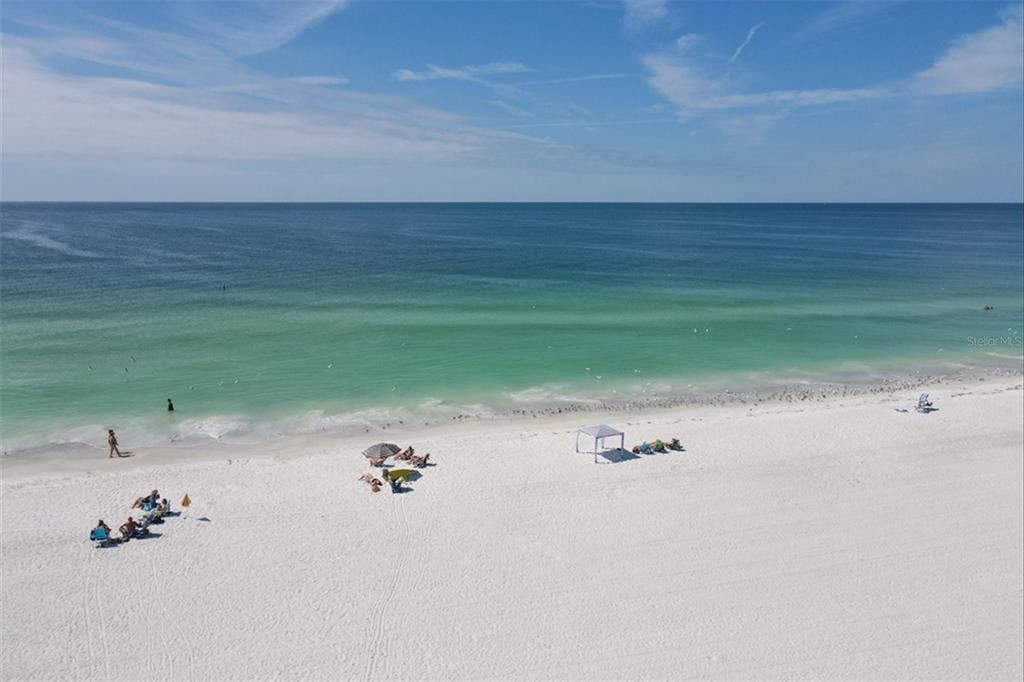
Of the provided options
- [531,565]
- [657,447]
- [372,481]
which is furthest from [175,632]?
[657,447]

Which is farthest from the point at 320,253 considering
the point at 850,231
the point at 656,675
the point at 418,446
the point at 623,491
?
the point at 850,231

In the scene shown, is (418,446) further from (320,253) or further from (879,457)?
(320,253)

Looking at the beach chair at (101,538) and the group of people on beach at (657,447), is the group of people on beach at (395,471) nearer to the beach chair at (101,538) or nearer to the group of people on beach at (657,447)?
the beach chair at (101,538)

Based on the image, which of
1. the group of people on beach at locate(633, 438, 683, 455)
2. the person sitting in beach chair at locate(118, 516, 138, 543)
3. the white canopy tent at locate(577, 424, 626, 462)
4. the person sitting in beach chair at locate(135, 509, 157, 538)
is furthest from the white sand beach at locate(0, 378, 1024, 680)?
the white canopy tent at locate(577, 424, 626, 462)

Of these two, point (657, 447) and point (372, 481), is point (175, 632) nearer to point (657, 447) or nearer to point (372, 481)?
point (372, 481)

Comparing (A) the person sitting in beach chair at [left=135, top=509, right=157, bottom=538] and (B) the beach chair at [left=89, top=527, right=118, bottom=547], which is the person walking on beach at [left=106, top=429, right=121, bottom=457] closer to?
(A) the person sitting in beach chair at [left=135, top=509, right=157, bottom=538]
